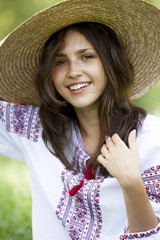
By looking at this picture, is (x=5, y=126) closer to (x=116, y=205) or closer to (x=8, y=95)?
(x=8, y=95)

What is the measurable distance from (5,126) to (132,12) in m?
0.99

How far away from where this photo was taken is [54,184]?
2336 millimetres

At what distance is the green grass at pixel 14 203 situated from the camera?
301cm

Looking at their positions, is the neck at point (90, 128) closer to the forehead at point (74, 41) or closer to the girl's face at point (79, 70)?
the girl's face at point (79, 70)

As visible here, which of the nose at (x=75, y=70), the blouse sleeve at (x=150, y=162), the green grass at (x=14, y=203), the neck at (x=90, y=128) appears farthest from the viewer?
the green grass at (x=14, y=203)

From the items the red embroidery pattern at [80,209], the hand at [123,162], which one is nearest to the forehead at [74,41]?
the hand at [123,162]

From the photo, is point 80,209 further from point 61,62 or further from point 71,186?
point 61,62

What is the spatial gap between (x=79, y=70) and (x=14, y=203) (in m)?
1.80

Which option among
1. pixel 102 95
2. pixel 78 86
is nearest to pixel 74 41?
pixel 78 86

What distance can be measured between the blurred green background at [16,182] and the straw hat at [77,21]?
1.05m

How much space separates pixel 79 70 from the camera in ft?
6.98

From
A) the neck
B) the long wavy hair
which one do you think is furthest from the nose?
the neck

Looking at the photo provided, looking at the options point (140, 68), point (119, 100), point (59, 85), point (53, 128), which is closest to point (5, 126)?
point (53, 128)

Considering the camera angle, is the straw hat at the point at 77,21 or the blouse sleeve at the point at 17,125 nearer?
the straw hat at the point at 77,21
